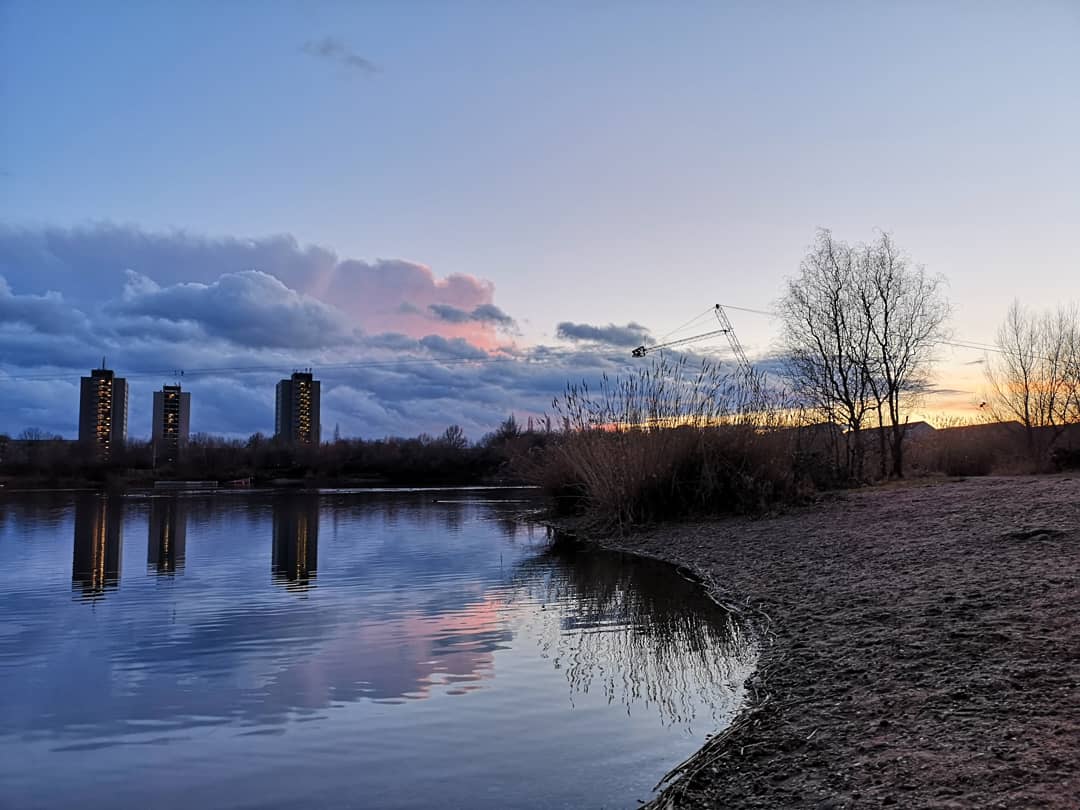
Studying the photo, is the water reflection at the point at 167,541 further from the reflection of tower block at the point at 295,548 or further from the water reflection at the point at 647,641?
the water reflection at the point at 647,641

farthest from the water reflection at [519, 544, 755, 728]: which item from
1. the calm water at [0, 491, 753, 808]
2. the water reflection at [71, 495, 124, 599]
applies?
the water reflection at [71, 495, 124, 599]

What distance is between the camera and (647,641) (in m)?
6.80

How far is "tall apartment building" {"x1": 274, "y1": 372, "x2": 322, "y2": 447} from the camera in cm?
15300

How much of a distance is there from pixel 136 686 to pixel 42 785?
1.75 meters

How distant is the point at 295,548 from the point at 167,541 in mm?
3577

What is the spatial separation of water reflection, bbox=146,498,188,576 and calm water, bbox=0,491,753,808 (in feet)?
2.72

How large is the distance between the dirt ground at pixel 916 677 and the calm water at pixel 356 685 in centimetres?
42

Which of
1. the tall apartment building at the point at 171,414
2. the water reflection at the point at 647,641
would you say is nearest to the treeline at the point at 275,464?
the tall apartment building at the point at 171,414

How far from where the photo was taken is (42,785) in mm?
3840

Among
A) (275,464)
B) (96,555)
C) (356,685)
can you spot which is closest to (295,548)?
(96,555)

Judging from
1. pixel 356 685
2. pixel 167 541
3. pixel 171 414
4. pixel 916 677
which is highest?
pixel 171 414

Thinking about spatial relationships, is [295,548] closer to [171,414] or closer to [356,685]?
[356,685]

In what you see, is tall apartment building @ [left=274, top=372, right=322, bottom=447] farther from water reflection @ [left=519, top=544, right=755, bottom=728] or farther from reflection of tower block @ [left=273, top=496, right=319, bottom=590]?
water reflection @ [left=519, top=544, right=755, bottom=728]

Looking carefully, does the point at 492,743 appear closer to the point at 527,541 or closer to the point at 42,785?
the point at 42,785
